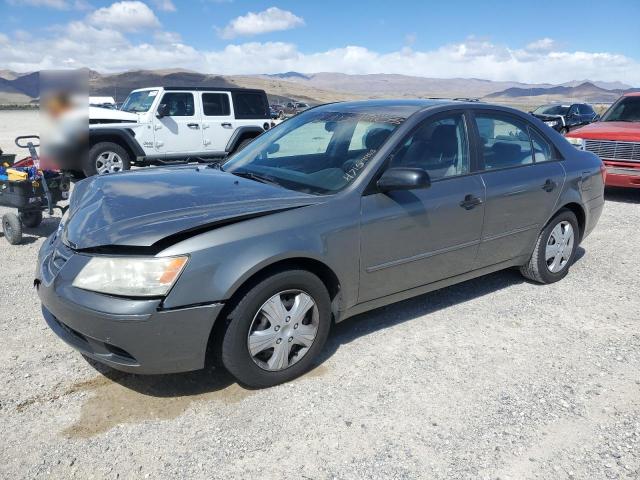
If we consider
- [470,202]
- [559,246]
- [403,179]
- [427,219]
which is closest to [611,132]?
[559,246]

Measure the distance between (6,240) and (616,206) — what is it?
8779 millimetres

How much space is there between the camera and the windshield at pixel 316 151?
11.4 feet

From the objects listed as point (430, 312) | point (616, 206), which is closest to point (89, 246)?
point (430, 312)

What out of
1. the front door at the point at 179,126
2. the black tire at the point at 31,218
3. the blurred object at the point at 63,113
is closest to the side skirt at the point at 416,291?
the blurred object at the point at 63,113

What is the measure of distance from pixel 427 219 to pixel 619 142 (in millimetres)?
6665

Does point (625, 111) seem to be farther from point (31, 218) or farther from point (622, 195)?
point (31, 218)

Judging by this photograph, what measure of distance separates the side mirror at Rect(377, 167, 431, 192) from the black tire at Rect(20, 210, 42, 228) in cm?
502

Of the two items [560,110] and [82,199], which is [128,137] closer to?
[82,199]

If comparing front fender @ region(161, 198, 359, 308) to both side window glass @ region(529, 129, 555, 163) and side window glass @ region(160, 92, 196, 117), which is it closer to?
side window glass @ region(529, 129, 555, 163)

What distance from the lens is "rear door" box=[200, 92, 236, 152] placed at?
1179 centimetres

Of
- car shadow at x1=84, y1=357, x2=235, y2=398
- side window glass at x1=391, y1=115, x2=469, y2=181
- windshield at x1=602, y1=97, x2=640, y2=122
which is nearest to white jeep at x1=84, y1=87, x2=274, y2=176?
windshield at x1=602, y1=97, x2=640, y2=122

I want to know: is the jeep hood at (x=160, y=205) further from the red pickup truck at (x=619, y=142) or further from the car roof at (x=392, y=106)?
the red pickup truck at (x=619, y=142)

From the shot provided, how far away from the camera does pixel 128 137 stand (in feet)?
34.5

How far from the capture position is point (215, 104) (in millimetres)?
12008
